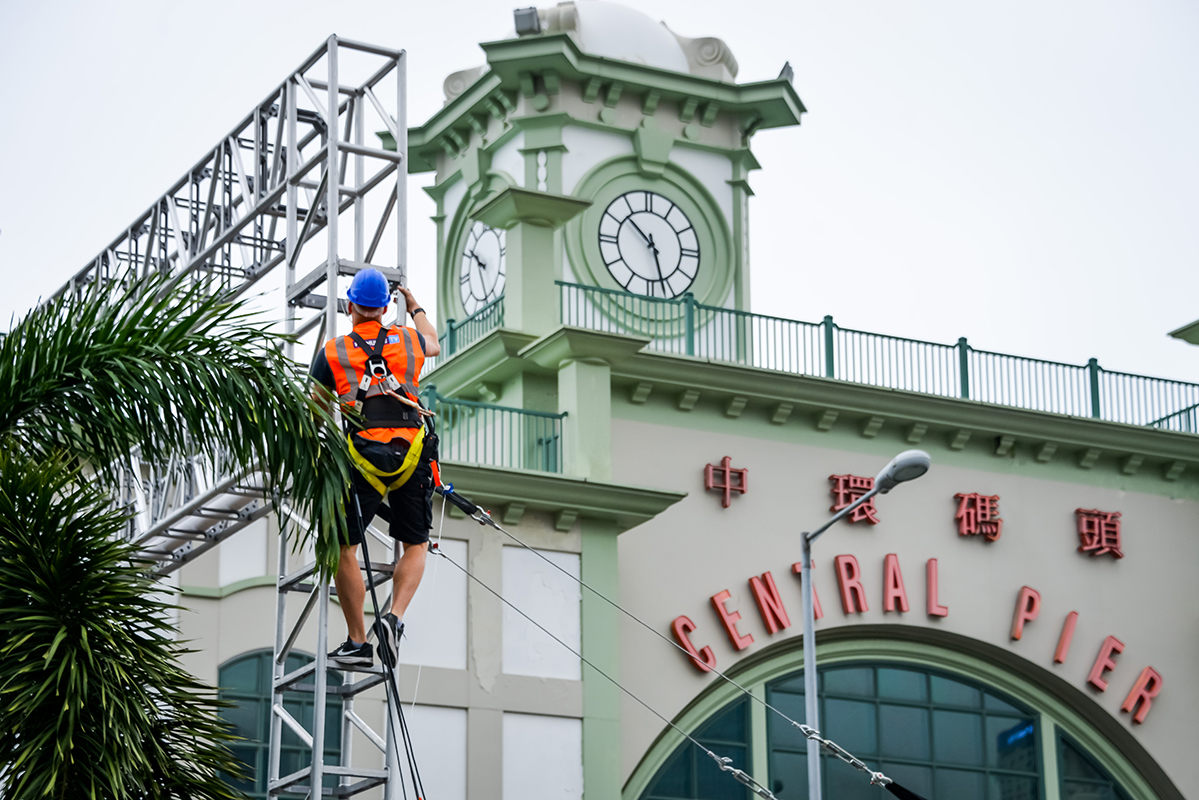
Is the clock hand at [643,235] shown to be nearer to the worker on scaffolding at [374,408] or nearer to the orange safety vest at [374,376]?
the worker on scaffolding at [374,408]

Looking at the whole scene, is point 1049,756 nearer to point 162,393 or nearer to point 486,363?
point 486,363

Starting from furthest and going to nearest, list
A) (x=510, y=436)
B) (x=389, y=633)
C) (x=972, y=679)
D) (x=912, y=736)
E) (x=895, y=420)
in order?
(x=895, y=420)
(x=972, y=679)
(x=912, y=736)
(x=510, y=436)
(x=389, y=633)

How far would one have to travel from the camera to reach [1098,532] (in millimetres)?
27766

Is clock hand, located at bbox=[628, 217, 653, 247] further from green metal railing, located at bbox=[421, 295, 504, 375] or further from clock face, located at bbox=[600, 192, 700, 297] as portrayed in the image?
green metal railing, located at bbox=[421, 295, 504, 375]

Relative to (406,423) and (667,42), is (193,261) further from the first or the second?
(667,42)

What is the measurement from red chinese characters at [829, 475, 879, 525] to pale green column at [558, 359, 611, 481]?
3.47 m

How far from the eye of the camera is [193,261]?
18.5 metres

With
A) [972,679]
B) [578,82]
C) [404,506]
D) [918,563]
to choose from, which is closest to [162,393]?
[404,506]

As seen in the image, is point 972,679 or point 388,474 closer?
point 388,474

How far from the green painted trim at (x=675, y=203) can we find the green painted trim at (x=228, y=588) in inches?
340

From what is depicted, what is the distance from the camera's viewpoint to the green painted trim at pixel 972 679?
971 inches

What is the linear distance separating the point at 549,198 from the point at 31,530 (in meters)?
15.4

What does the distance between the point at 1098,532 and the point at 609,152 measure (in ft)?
30.9

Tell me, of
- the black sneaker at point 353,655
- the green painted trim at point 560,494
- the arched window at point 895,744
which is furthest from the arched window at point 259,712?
the black sneaker at point 353,655
